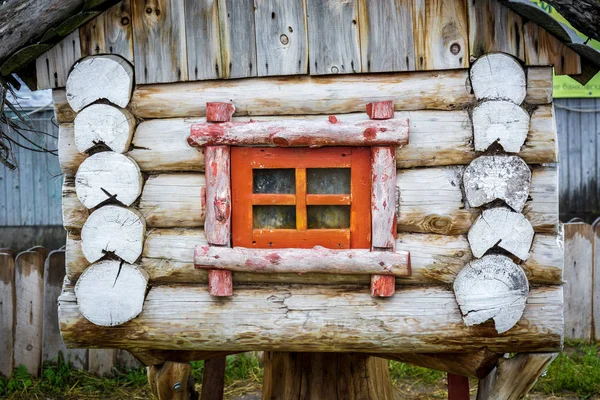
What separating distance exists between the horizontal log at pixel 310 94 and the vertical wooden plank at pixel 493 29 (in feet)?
0.42

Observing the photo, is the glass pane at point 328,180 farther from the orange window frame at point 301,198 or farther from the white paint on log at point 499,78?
the white paint on log at point 499,78

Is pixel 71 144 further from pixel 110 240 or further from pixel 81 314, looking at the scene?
pixel 81 314

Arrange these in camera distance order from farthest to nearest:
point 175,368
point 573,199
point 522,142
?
point 573,199 < point 175,368 < point 522,142

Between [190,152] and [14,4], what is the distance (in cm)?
99

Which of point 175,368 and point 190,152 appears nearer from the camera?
point 190,152

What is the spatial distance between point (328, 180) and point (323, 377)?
151 cm

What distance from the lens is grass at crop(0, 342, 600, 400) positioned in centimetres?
565

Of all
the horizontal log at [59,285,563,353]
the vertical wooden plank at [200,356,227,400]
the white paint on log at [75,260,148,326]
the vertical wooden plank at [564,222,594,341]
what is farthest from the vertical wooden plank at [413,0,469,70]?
the vertical wooden plank at [564,222,594,341]

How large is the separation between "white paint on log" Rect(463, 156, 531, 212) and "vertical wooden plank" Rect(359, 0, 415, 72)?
20.9 inches

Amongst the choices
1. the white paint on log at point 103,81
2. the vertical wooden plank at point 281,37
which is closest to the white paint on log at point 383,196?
the vertical wooden plank at point 281,37

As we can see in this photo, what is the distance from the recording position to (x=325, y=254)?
3307 millimetres

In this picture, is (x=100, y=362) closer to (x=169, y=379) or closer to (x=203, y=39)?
(x=169, y=379)

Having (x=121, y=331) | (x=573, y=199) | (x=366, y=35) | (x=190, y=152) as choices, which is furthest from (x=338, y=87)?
(x=573, y=199)

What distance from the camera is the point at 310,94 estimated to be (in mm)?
3371
